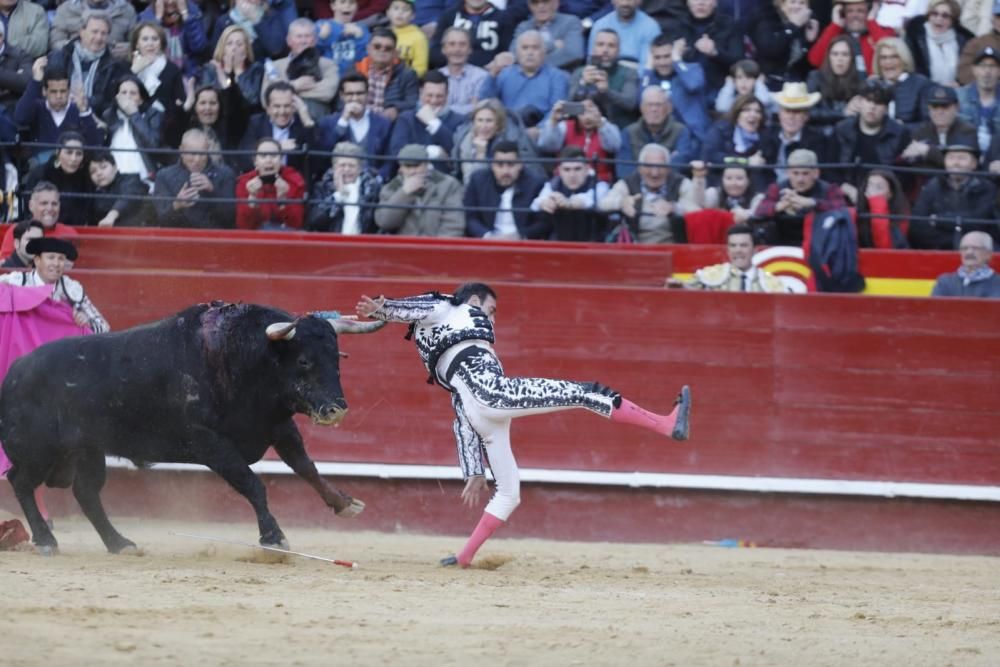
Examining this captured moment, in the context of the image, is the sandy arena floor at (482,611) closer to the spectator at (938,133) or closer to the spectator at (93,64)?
the spectator at (938,133)

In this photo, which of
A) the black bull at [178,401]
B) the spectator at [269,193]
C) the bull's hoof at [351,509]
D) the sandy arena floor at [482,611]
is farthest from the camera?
the spectator at [269,193]

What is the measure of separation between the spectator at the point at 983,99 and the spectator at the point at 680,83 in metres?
1.55

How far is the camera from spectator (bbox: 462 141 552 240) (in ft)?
35.2

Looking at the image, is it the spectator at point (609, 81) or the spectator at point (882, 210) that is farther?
the spectator at point (609, 81)

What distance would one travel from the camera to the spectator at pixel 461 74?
1159 cm

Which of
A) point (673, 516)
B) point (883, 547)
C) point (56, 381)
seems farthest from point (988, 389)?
point (56, 381)

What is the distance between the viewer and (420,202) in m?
11.0

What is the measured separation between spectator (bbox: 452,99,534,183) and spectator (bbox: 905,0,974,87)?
8.39ft

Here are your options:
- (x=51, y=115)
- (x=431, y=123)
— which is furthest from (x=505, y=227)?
(x=51, y=115)

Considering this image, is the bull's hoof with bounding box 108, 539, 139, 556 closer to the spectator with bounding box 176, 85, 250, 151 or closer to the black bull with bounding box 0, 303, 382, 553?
the black bull with bounding box 0, 303, 382, 553

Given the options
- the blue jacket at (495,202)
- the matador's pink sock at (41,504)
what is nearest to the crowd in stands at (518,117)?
the blue jacket at (495,202)

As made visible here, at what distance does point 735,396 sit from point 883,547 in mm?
1164

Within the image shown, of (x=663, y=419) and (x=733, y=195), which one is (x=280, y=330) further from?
(x=733, y=195)

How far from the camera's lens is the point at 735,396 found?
1038 cm
